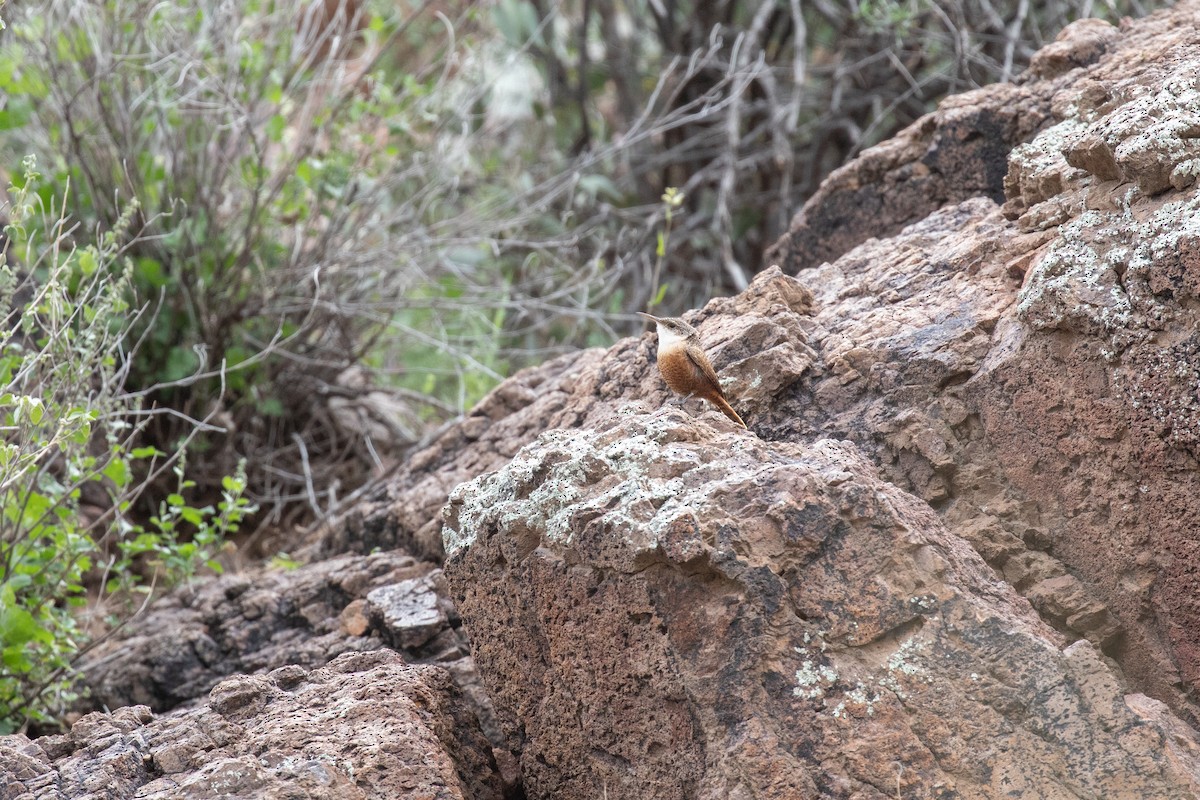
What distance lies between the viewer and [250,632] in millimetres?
3678

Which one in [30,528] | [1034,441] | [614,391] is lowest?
[1034,441]

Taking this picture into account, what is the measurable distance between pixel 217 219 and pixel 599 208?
280cm

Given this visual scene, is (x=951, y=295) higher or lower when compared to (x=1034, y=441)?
higher

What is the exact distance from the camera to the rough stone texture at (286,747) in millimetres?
2336

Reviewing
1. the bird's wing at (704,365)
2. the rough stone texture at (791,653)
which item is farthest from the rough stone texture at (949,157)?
the rough stone texture at (791,653)

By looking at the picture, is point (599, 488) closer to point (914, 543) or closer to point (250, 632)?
point (914, 543)

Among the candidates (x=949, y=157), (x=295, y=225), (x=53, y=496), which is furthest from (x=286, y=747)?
A: (x=295, y=225)

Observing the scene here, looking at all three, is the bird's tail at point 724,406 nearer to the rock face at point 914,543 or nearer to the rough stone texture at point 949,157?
the rock face at point 914,543

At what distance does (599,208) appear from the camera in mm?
7582

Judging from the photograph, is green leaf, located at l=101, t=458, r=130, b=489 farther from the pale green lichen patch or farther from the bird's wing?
the bird's wing

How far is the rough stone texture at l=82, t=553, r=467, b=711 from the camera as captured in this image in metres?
3.48

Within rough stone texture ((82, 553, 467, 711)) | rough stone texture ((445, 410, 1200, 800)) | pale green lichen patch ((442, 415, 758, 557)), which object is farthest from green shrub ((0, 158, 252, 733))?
rough stone texture ((445, 410, 1200, 800))

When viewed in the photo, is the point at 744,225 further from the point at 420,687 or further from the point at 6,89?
the point at 420,687

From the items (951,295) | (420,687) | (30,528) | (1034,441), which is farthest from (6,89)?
(1034,441)
